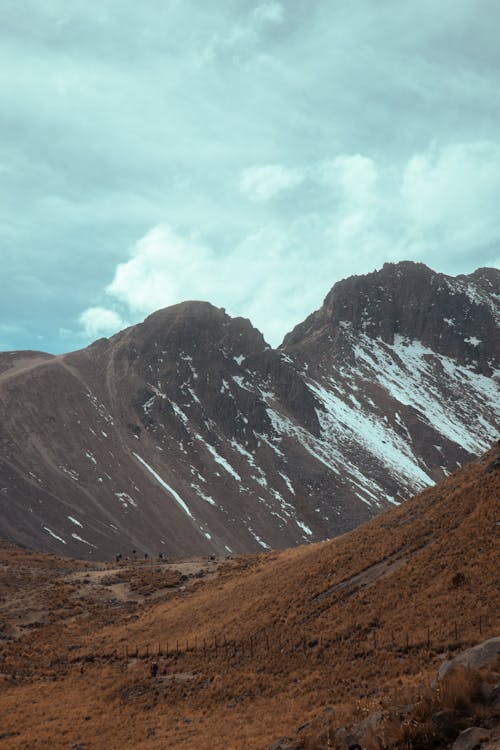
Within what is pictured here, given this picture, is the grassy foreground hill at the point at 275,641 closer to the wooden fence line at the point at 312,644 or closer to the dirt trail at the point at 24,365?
the wooden fence line at the point at 312,644

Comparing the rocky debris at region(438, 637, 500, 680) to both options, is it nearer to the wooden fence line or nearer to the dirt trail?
the wooden fence line

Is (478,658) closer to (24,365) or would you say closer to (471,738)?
(471,738)

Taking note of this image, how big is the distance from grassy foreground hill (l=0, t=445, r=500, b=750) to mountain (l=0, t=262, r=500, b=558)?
5675 centimetres

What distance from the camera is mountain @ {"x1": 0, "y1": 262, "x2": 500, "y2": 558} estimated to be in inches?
4242

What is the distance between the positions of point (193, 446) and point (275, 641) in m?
124

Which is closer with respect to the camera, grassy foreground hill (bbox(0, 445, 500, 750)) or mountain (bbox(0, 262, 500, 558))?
grassy foreground hill (bbox(0, 445, 500, 750))

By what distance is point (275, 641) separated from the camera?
27500 millimetres

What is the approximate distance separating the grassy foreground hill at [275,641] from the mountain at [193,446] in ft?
186

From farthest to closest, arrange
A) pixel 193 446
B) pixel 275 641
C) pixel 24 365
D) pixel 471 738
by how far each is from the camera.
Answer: pixel 24 365
pixel 193 446
pixel 275 641
pixel 471 738

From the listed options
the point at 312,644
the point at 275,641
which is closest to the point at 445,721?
the point at 312,644

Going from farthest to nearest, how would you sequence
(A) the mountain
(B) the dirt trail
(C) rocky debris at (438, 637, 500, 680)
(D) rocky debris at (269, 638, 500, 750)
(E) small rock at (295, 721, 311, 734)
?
1. (B) the dirt trail
2. (A) the mountain
3. (E) small rock at (295, 721, 311, 734)
4. (C) rocky debris at (438, 637, 500, 680)
5. (D) rocky debris at (269, 638, 500, 750)

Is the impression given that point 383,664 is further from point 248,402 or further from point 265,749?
point 248,402

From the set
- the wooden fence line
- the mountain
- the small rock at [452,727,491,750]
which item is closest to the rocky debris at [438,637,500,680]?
the small rock at [452,727,491,750]

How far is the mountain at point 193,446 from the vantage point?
107750mm
